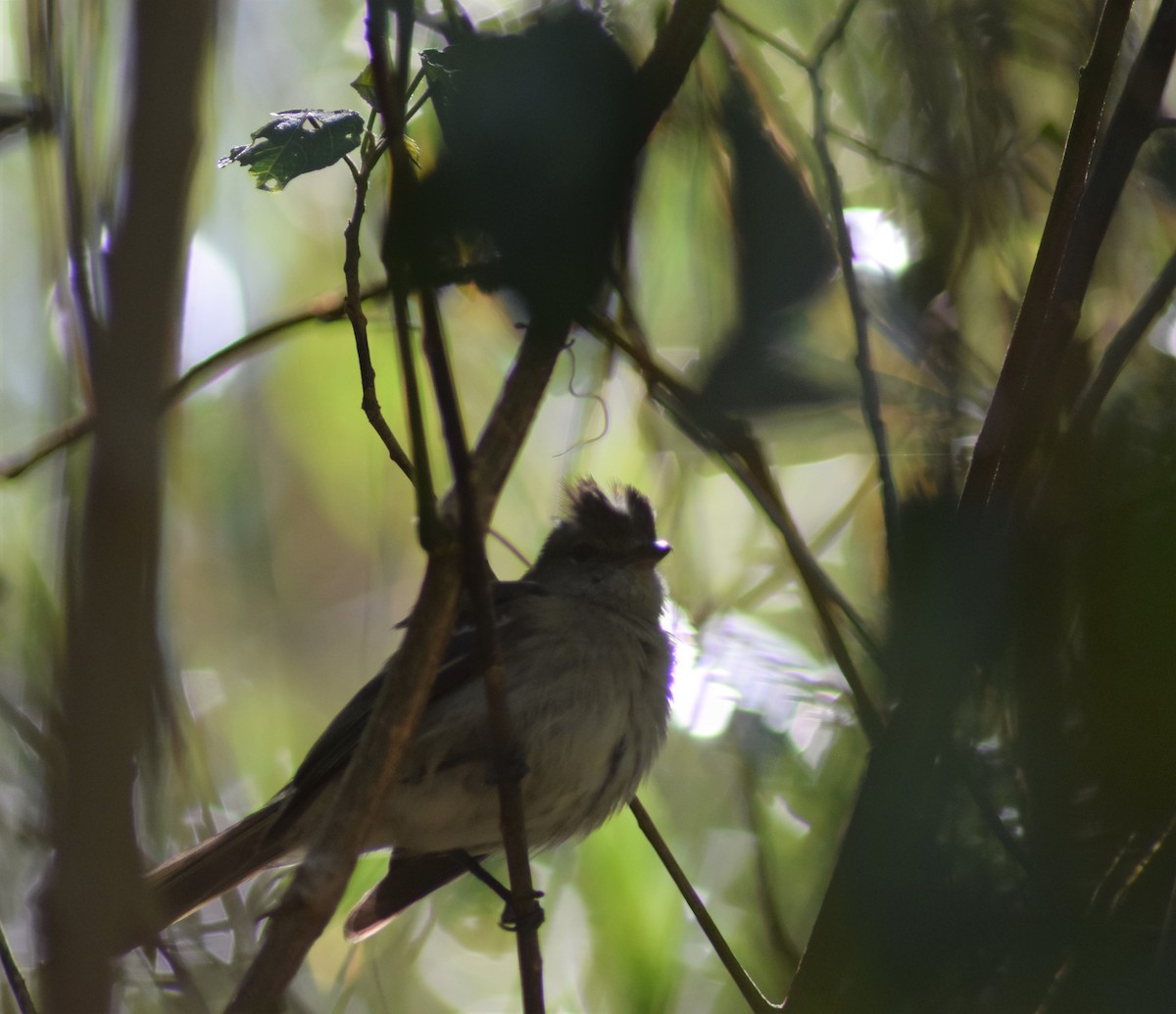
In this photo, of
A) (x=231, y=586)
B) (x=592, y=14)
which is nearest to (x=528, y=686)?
(x=231, y=586)

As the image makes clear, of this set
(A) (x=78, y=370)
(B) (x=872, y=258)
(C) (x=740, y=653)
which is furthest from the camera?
(C) (x=740, y=653)

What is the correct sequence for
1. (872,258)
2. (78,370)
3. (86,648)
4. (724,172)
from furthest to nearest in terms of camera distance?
1. (872,258)
2. (724,172)
3. (78,370)
4. (86,648)

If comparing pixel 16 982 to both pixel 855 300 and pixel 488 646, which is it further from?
pixel 855 300

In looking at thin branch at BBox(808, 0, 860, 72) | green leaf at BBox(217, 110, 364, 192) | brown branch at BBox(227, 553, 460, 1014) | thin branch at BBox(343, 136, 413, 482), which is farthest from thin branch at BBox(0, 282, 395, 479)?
thin branch at BBox(808, 0, 860, 72)

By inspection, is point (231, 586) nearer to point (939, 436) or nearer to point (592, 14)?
point (939, 436)

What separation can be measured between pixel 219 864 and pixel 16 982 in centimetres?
126

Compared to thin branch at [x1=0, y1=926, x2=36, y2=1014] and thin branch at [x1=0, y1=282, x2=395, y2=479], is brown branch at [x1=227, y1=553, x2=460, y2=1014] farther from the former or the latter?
thin branch at [x1=0, y1=282, x2=395, y2=479]

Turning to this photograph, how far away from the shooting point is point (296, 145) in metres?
2.07

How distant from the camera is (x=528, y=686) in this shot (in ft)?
11.2

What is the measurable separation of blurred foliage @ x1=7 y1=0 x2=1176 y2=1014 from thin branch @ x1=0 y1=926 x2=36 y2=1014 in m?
0.19

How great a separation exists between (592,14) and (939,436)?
1040mm

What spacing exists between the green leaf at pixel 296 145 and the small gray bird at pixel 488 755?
5.07 feet

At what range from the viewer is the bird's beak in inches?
148

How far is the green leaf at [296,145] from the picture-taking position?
81.0 inches
